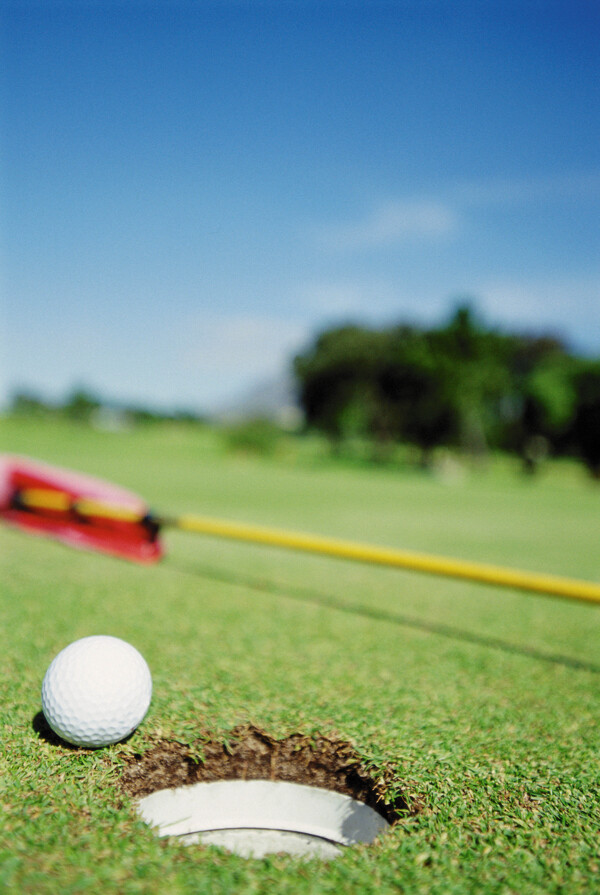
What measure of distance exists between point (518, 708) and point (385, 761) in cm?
96

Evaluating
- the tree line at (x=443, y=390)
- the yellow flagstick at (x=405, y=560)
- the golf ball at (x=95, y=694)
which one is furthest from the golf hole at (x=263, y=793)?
the tree line at (x=443, y=390)

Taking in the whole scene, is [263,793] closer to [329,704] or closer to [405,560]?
[329,704]

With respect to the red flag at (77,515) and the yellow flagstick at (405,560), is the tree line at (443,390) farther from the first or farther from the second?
the yellow flagstick at (405,560)

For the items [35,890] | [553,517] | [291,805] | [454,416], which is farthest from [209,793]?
[454,416]

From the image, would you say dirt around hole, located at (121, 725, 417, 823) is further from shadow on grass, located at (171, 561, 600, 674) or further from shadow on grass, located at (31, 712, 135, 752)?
shadow on grass, located at (171, 561, 600, 674)

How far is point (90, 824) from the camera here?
1934 mm

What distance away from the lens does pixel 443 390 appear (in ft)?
117

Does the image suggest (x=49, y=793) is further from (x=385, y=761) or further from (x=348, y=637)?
(x=348, y=637)

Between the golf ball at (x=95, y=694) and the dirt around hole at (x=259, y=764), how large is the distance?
0.15 m

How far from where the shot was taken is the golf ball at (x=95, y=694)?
2.34 m

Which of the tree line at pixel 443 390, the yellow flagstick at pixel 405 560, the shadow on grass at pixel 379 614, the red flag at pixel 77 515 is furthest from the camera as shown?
the tree line at pixel 443 390

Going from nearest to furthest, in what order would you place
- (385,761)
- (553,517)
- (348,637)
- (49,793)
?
(49,793)
(385,761)
(348,637)
(553,517)

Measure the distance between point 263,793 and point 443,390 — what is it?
3434 centimetres

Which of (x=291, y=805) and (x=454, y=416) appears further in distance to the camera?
(x=454, y=416)
